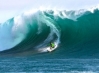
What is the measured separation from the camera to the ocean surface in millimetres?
23797

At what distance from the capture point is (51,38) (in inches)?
1224

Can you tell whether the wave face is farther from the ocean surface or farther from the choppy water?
the choppy water

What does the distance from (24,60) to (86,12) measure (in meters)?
11.1

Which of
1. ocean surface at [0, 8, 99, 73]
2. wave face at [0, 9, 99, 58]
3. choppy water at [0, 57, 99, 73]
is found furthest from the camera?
wave face at [0, 9, 99, 58]

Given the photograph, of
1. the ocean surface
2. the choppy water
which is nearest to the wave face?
the ocean surface

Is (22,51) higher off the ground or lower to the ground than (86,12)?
lower

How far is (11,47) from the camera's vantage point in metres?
31.6

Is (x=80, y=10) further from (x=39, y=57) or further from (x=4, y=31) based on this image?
(x=39, y=57)

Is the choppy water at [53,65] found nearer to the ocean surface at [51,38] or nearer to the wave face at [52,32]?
the ocean surface at [51,38]

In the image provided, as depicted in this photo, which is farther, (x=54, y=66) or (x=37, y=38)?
(x=37, y=38)

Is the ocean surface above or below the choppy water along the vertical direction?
above

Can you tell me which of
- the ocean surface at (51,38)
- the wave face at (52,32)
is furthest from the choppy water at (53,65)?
the wave face at (52,32)

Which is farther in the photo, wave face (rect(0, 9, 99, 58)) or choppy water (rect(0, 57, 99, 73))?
wave face (rect(0, 9, 99, 58))

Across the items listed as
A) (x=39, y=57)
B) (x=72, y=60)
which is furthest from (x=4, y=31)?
(x=72, y=60)
